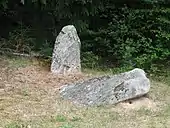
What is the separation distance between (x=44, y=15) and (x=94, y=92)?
4.38m

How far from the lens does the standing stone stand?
29.9ft

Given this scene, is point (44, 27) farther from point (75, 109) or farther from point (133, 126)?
point (133, 126)

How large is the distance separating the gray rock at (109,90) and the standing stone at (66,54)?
1.51m

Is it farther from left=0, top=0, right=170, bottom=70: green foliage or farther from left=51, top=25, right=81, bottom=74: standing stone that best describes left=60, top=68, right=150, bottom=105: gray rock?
left=0, top=0, right=170, bottom=70: green foliage

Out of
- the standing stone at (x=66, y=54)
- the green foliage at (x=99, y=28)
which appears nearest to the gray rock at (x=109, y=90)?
the standing stone at (x=66, y=54)

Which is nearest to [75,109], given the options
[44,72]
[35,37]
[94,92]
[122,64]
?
[94,92]

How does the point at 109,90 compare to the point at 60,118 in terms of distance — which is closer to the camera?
the point at 60,118

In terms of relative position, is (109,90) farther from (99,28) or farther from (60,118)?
(99,28)

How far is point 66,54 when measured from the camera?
30.2ft

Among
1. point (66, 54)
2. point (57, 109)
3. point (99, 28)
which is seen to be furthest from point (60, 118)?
point (99, 28)

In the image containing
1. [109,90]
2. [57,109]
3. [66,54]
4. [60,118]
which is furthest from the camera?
[66,54]

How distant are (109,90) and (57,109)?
1.05 meters

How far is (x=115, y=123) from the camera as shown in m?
6.05

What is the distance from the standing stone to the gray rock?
1511mm
